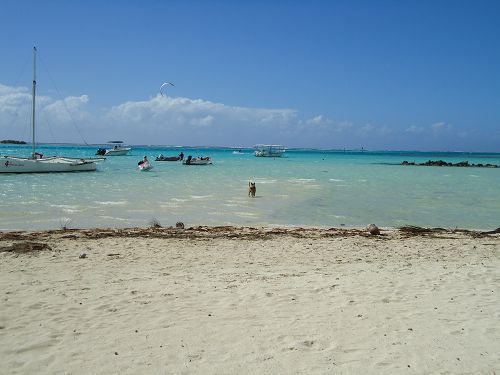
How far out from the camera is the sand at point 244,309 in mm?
4078

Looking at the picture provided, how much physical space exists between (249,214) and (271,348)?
445 inches

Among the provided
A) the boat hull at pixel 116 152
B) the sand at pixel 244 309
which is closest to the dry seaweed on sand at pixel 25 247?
the sand at pixel 244 309

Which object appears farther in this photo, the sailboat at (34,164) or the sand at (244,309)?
the sailboat at (34,164)

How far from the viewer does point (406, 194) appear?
2370 cm

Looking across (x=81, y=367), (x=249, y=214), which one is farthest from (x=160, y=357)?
(x=249, y=214)

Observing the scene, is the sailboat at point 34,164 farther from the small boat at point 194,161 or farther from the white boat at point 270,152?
the white boat at point 270,152

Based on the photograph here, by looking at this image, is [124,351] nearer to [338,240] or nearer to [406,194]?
[338,240]

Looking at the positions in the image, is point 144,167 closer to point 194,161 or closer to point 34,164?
point 34,164

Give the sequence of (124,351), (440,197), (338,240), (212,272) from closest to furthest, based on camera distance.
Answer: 1. (124,351)
2. (212,272)
3. (338,240)
4. (440,197)

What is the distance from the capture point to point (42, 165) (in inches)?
1353

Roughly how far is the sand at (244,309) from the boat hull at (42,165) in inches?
1083

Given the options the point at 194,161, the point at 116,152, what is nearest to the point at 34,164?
the point at 194,161

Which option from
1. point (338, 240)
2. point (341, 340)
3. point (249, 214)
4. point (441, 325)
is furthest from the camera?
point (249, 214)

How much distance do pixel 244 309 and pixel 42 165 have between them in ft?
111
